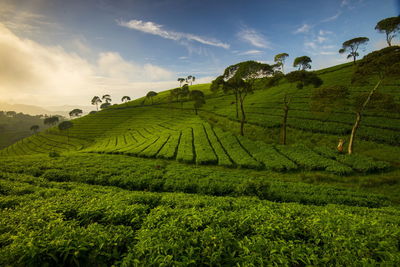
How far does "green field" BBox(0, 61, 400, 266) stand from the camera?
400 centimetres

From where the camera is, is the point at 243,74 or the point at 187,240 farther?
the point at 243,74

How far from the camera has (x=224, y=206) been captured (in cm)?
740

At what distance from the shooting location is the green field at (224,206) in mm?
4004

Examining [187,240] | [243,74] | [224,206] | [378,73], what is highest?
[243,74]

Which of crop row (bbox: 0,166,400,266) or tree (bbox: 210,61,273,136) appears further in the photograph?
tree (bbox: 210,61,273,136)

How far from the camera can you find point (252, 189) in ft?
37.6

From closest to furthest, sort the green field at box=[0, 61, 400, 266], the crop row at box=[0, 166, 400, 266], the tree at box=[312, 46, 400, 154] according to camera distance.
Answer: the crop row at box=[0, 166, 400, 266] < the green field at box=[0, 61, 400, 266] < the tree at box=[312, 46, 400, 154]

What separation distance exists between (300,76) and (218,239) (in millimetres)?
28355

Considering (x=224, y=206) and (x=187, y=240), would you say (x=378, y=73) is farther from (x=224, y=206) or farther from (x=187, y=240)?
(x=187, y=240)

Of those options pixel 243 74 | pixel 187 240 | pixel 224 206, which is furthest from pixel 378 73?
pixel 187 240

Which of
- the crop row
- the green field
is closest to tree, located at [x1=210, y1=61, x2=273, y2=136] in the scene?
the green field

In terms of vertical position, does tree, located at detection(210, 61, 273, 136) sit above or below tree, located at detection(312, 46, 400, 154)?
above

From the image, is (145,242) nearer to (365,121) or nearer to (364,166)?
(364,166)

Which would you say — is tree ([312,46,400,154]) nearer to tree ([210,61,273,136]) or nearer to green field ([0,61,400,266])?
green field ([0,61,400,266])
